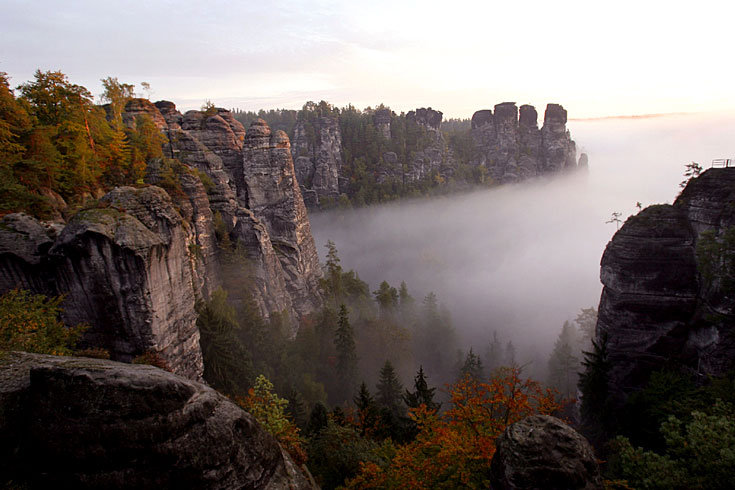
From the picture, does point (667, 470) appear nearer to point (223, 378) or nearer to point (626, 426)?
point (626, 426)

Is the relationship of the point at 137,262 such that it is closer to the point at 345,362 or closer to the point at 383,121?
the point at 345,362

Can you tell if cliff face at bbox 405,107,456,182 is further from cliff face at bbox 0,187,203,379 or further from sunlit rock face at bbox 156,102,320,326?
cliff face at bbox 0,187,203,379

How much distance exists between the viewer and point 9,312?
12.9 m

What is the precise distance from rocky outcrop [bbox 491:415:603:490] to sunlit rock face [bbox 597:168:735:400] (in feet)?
68.3

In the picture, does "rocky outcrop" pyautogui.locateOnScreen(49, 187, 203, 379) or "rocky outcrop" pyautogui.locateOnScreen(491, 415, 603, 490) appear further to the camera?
"rocky outcrop" pyautogui.locateOnScreen(49, 187, 203, 379)

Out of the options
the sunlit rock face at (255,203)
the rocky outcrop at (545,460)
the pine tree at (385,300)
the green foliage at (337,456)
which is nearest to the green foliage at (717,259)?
the rocky outcrop at (545,460)

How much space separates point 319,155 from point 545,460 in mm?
128077

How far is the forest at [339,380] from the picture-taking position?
12.5m

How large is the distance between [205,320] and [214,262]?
34.5 feet

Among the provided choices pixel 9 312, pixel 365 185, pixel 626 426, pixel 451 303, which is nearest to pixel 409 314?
pixel 451 303

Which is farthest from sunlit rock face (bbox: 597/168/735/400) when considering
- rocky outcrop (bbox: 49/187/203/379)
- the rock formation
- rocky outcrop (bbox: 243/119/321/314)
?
the rock formation

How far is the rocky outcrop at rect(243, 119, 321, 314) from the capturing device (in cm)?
4869

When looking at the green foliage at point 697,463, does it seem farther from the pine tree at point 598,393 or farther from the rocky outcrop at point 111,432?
the pine tree at point 598,393

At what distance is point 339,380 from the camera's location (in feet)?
141
